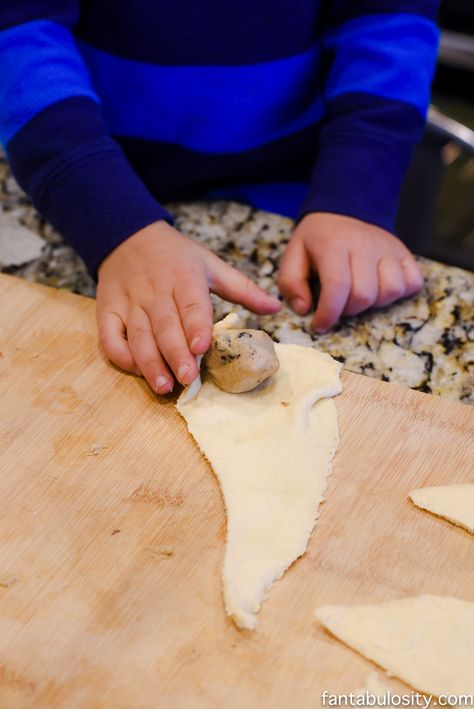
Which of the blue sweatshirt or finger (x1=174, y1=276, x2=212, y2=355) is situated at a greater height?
the blue sweatshirt

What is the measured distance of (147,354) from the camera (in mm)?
808

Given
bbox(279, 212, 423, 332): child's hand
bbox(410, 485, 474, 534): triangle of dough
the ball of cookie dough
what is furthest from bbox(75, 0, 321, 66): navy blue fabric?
bbox(410, 485, 474, 534): triangle of dough

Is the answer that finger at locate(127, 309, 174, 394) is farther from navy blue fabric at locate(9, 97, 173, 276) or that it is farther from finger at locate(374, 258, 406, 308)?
finger at locate(374, 258, 406, 308)

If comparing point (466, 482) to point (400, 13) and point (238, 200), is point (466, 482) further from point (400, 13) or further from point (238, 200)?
point (400, 13)

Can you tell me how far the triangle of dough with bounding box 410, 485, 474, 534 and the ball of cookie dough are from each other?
20 centimetres

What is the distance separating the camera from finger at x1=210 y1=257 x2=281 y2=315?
88 centimetres

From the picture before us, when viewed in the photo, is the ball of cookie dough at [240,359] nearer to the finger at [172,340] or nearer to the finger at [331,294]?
the finger at [172,340]

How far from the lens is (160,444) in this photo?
29.5 inches

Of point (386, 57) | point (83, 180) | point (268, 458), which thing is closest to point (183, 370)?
point (268, 458)

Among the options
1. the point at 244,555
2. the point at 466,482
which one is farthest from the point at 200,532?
the point at 466,482

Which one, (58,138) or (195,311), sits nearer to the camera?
(195,311)

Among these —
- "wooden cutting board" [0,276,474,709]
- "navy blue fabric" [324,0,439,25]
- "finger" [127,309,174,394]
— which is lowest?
"wooden cutting board" [0,276,474,709]

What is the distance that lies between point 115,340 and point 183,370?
4.2 inches

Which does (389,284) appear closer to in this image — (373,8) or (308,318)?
(308,318)
